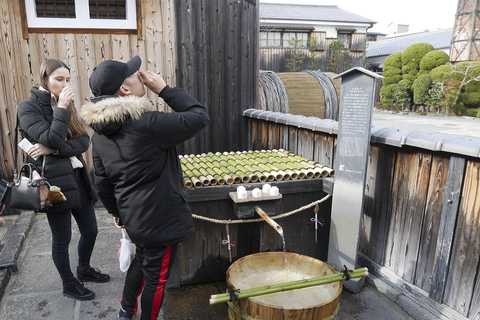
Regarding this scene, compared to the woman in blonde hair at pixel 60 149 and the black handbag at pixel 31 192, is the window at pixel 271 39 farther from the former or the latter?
the black handbag at pixel 31 192

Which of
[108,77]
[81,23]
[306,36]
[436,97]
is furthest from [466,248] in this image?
[306,36]

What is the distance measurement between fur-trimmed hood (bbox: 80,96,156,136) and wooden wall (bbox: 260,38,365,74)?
2516 centimetres

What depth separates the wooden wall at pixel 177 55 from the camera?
5.66 metres

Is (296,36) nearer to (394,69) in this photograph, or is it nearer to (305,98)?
(394,69)

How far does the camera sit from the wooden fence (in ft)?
9.84

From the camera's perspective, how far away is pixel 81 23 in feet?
19.2

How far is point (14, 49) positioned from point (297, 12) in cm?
3619

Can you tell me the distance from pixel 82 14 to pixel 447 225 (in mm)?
6157

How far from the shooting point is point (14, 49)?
18.3ft

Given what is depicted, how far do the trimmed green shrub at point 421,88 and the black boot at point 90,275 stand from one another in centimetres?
2598

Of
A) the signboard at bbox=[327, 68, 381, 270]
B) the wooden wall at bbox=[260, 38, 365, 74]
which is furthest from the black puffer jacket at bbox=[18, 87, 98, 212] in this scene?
the wooden wall at bbox=[260, 38, 365, 74]

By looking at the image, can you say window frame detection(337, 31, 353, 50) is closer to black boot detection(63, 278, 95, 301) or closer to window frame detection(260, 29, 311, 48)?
window frame detection(260, 29, 311, 48)

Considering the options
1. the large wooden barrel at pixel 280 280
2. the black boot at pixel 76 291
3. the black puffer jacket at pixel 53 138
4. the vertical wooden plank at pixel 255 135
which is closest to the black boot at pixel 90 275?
the black boot at pixel 76 291

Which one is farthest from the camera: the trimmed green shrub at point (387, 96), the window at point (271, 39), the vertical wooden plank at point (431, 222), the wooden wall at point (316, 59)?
the window at point (271, 39)
